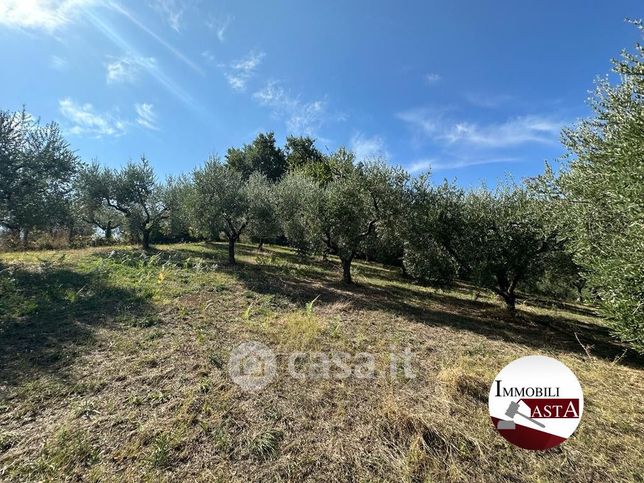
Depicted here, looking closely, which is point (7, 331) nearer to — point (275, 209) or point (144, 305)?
point (144, 305)

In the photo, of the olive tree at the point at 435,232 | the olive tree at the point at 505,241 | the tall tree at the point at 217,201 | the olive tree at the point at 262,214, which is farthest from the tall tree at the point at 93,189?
the olive tree at the point at 505,241

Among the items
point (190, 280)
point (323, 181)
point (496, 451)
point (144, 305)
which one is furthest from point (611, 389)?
point (323, 181)

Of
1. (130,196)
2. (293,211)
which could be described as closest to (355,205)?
(293,211)

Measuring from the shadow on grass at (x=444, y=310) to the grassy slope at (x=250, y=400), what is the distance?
284mm

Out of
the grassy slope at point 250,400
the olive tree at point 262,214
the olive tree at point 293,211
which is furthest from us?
the olive tree at point 262,214

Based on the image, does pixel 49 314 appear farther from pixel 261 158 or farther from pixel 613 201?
pixel 261 158

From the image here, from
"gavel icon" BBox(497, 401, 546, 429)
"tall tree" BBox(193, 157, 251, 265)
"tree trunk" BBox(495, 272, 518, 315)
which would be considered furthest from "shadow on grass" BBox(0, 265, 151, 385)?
"tree trunk" BBox(495, 272, 518, 315)

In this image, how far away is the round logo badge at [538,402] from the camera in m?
4.66

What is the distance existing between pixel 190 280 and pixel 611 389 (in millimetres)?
13932

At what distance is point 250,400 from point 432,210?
12.5 metres

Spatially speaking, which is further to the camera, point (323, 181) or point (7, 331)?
point (323, 181)

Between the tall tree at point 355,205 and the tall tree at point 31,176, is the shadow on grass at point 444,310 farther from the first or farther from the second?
the tall tree at point 31,176

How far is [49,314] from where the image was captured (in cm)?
886

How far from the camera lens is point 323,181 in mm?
32938
